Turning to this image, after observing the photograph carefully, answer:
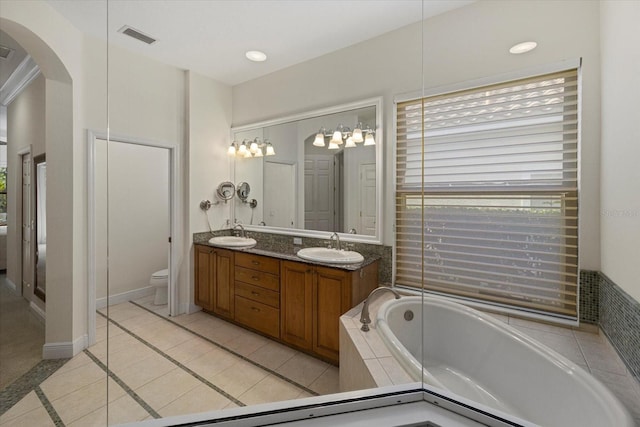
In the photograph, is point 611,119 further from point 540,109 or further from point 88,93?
point 88,93

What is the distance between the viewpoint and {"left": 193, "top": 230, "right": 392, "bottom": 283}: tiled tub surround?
2.06 meters

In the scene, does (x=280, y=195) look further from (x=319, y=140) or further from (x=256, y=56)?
(x=256, y=56)

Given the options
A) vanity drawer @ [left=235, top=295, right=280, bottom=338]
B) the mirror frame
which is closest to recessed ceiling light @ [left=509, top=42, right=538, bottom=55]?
the mirror frame

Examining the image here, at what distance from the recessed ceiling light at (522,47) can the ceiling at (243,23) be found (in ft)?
1.37

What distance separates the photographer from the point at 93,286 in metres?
1.97

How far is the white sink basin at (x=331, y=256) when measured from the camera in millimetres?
1973

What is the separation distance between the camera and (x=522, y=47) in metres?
1.52

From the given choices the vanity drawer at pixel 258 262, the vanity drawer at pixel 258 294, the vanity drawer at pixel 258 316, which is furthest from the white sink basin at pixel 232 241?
the vanity drawer at pixel 258 316

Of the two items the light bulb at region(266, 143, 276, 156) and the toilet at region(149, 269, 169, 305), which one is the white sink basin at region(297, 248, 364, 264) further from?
the toilet at region(149, 269, 169, 305)

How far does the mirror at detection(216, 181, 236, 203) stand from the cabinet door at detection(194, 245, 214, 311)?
2.02 ft

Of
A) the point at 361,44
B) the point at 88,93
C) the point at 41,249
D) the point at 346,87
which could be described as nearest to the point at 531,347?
the point at 346,87

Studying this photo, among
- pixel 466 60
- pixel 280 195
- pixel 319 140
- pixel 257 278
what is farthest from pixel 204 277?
pixel 466 60

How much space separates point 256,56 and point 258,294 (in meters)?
2.18

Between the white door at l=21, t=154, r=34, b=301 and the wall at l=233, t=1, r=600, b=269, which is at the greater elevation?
the wall at l=233, t=1, r=600, b=269
